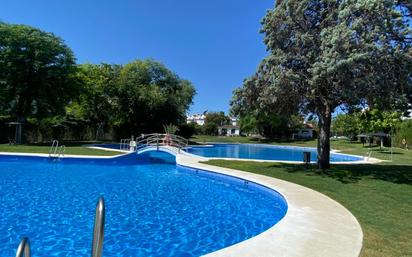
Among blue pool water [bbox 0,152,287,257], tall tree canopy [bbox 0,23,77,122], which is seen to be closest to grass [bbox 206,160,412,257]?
blue pool water [bbox 0,152,287,257]

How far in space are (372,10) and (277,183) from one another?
6.31m

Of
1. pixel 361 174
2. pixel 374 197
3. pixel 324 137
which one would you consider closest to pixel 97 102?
pixel 324 137

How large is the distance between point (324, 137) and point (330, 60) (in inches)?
172

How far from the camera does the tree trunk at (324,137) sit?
1388 cm

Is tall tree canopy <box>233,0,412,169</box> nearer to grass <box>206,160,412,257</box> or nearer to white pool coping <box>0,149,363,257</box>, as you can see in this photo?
grass <box>206,160,412,257</box>

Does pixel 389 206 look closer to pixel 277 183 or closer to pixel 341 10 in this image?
pixel 277 183

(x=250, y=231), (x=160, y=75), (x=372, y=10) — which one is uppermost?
(x=160, y=75)

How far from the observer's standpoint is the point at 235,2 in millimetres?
20516

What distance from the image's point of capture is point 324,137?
553 inches

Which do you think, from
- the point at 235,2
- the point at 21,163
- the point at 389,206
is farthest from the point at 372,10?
the point at 21,163

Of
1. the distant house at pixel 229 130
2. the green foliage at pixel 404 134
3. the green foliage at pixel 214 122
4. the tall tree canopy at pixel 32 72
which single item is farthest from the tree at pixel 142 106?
the distant house at pixel 229 130

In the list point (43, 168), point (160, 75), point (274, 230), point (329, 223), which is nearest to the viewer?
point (274, 230)

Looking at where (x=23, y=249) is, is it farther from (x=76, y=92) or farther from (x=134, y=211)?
(x=76, y=92)

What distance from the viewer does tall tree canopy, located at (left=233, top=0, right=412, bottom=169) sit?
34.8ft
